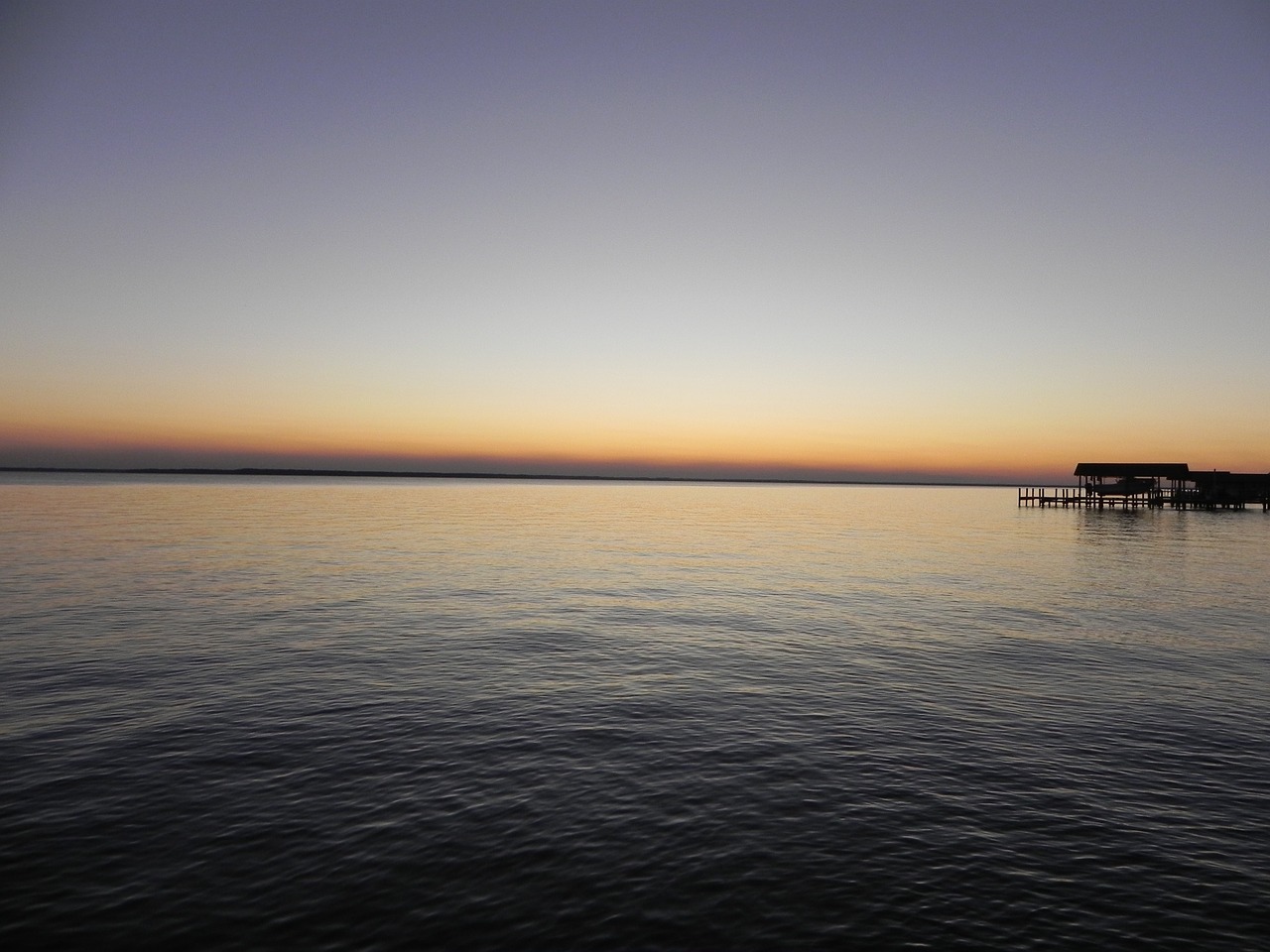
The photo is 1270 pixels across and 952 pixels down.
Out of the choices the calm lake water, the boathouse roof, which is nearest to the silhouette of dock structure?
the boathouse roof

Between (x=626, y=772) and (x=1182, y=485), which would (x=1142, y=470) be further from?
(x=626, y=772)

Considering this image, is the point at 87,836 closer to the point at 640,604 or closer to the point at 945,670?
the point at 945,670

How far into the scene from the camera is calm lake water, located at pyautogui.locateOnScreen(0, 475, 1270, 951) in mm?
9555

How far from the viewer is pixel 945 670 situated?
72.4ft

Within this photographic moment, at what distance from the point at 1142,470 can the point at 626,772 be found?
398 feet

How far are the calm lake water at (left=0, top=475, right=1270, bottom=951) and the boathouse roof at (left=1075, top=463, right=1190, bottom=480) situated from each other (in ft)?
301

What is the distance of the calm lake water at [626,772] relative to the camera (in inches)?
376

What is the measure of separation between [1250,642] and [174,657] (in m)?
35.3

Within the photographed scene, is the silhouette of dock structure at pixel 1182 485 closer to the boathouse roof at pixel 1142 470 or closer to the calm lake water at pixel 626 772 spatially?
the boathouse roof at pixel 1142 470

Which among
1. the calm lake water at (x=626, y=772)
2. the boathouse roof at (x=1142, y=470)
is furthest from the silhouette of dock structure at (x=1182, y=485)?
the calm lake water at (x=626, y=772)

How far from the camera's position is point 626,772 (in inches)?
554

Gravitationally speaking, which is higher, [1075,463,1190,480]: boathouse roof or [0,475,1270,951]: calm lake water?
[1075,463,1190,480]: boathouse roof

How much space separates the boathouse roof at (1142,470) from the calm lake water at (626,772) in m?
91.7

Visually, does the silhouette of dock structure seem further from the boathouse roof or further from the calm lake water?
the calm lake water
